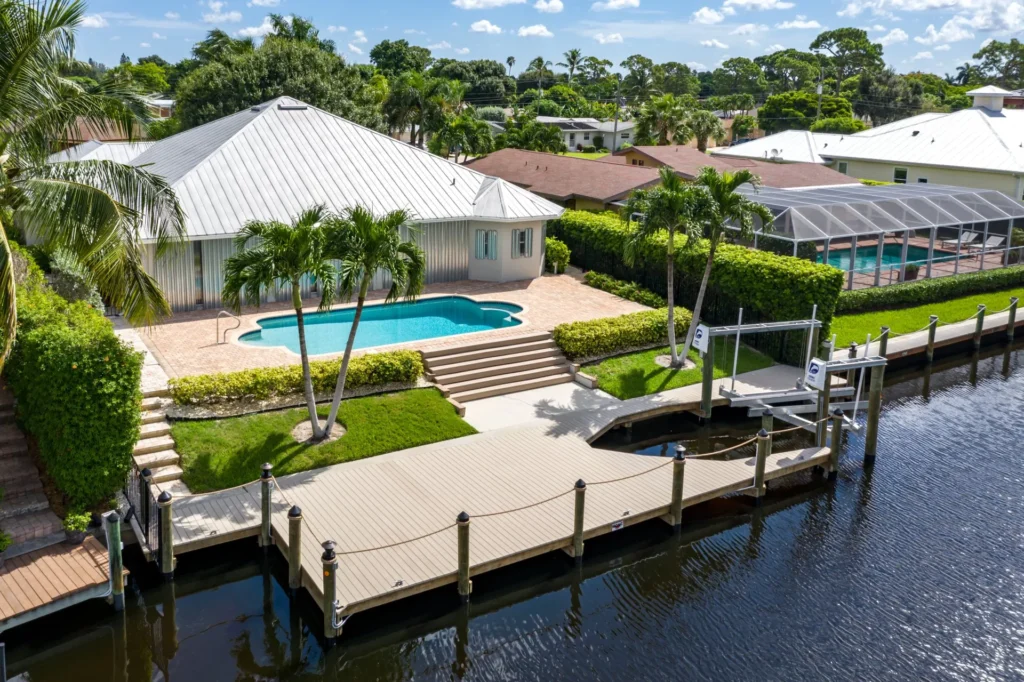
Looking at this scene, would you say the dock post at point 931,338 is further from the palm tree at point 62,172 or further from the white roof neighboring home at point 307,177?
the palm tree at point 62,172

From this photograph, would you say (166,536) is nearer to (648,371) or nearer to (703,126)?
(648,371)

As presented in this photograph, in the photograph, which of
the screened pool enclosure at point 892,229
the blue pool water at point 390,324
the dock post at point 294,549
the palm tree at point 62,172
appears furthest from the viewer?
the screened pool enclosure at point 892,229

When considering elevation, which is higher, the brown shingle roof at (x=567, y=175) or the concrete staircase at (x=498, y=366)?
the brown shingle roof at (x=567, y=175)

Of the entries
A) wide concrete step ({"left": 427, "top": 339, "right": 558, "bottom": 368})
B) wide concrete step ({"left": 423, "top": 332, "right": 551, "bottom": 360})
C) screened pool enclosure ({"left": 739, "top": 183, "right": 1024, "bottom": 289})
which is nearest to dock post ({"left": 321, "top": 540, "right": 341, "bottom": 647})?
wide concrete step ({"left": 427, "top": 339, "right": 558, "bottom": 368})

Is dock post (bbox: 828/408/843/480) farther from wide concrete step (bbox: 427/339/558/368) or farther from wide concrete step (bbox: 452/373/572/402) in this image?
wide concrete step (bbox: 427/339/558/368)

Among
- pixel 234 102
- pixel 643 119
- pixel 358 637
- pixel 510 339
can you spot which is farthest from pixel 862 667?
pixel 643 119

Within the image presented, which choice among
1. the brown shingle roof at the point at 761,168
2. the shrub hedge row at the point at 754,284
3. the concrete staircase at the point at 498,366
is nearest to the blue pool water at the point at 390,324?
the concrete staircase at the point at 498,366
